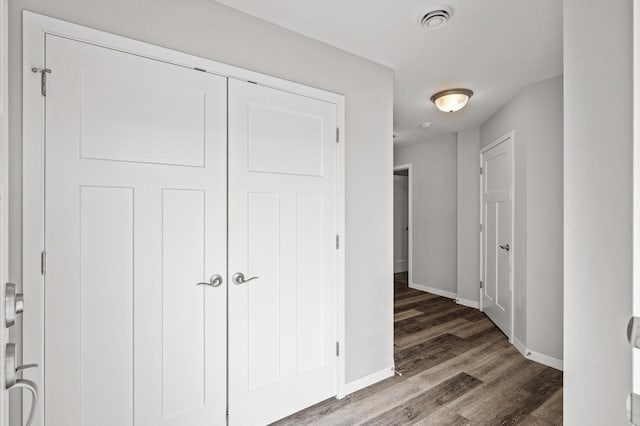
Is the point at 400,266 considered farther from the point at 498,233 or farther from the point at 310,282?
the point at 310,282

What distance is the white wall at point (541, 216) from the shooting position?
2793 mm

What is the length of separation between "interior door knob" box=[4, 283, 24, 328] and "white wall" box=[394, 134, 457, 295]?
15.8 ft

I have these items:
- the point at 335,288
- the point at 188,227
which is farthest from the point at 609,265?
the point at 188,227

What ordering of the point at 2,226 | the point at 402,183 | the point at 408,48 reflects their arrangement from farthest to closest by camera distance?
the point at 402,183 → the point at 408,48 → the point at 2,226

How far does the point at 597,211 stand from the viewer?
1049mm

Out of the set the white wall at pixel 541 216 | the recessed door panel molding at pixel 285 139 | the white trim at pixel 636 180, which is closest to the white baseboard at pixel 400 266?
the white wall at pixel 541 216

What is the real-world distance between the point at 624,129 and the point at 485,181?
3.27 metres

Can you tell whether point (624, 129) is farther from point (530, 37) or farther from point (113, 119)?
point (113, 119)

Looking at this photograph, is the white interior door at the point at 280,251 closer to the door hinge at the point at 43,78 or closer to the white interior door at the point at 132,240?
the white interior door at the point at 132,240

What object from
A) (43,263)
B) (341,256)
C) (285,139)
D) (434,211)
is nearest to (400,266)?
(434,211)

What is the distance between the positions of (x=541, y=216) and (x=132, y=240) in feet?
10.3

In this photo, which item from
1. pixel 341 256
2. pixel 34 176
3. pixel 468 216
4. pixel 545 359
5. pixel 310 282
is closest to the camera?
pixel 34 176

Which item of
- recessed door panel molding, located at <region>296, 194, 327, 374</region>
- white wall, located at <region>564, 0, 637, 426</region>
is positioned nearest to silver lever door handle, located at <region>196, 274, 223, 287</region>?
recessed door panel molding, located at <region>296, 194, 327, 374</region>

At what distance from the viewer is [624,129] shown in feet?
2.97
